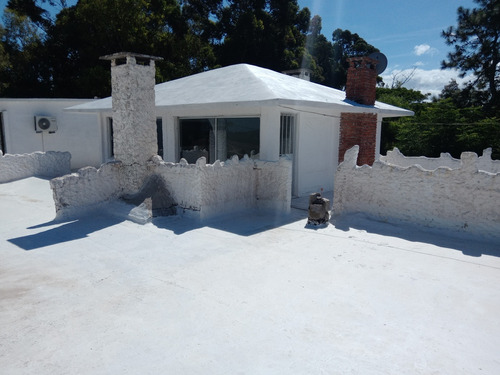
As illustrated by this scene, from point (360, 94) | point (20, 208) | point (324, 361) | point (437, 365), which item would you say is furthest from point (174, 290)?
point (360, 94)

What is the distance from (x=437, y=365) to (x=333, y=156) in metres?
8.13

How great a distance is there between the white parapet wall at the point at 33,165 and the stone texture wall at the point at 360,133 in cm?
867

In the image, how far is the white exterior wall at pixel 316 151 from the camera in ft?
31.7

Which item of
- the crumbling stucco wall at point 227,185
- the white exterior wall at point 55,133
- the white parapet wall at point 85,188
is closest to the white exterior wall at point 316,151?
the crumbling stucco wall at point 227,185

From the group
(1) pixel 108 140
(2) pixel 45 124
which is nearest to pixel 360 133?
(1) pixel 108 140

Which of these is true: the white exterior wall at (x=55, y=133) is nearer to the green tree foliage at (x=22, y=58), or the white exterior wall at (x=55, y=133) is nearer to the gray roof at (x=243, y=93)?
the gray roof at (x=243, y=93)

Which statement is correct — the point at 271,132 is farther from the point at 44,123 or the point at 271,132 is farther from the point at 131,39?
the point at 131,39

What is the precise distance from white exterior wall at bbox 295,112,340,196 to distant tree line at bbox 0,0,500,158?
423 inches

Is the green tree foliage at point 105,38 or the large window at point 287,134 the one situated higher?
the green tree foliage at point 105,38

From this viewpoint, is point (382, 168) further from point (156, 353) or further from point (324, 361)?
point (156, 353)

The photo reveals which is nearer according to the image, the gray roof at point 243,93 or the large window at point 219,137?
the gray roof at point 243,93

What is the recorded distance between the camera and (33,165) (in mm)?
11648

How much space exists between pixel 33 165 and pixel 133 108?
229 inches

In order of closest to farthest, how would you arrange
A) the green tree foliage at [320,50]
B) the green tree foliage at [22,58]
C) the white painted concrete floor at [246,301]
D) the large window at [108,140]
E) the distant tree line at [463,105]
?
the white painted concrete floor at [246,301] < the large window at [108,140] < the distant tree line at [463,105] < the green tree foliage at [22,58] < the green tree foliage at [320,50]
